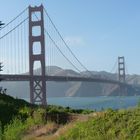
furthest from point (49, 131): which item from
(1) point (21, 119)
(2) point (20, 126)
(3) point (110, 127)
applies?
(3) point (110, 127)

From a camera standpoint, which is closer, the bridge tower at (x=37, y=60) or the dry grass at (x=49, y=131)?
the dry grass at (x=49, y=131)

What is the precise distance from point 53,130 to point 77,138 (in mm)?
1652

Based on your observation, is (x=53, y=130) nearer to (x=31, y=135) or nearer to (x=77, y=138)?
(x=31, y=135)

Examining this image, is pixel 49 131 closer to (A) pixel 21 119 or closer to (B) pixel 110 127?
(A) pixel 21 119

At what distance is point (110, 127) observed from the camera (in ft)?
26.5

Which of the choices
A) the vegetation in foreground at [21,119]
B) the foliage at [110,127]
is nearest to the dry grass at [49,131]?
the vegetation in foreground at [21,119]

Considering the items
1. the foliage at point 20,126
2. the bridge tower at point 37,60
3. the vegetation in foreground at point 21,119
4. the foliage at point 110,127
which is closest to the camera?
the foliage at point 110,127

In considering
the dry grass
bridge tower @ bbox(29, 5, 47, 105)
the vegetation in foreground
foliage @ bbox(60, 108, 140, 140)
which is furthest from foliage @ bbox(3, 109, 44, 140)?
bridge tower @ bbox(29, 5, 47, 105)

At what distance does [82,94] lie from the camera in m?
129

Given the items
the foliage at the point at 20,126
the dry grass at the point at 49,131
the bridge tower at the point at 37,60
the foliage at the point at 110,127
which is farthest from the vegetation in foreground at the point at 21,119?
the bridge tower at the point at 37,60

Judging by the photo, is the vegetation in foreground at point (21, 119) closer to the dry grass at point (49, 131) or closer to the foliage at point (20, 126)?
the foliage at point (20, 126)

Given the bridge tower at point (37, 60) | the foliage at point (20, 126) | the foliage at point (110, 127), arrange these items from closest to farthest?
the foliage at point (110, 127)
the foliage at point (20, 126)
the bridge tower at point (37, 60)

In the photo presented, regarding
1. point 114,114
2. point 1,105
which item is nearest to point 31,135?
point 114,114

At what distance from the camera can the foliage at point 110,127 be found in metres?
7.59
